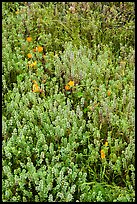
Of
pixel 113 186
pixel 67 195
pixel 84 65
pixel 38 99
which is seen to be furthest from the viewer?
pixel 84 65

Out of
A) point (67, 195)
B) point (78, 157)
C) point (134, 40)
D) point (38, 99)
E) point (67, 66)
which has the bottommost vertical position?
point (67, 195)

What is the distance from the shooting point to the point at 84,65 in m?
4.07

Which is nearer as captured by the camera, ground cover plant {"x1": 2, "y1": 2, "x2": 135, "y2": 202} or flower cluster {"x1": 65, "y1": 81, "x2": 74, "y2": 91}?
ground cover plant {"x1": 2, "y1": 2, "x2": 135, "y2": 202}

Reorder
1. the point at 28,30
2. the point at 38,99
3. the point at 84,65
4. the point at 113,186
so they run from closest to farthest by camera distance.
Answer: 1. the point at 113,186
2. the point at 38,99
3. the point at 84,65
4. the point at 28,30

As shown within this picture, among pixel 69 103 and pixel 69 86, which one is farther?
pixel 69 86

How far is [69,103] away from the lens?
3613mm

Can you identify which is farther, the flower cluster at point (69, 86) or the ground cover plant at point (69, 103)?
the flower cluster at point (69, 86)

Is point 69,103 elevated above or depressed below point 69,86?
below

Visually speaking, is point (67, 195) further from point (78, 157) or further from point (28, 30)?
point (28, 30)

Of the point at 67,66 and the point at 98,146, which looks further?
the point at 67,66

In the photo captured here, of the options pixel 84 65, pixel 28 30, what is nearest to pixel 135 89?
pixel 84 65

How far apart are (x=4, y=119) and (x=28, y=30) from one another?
153 cm

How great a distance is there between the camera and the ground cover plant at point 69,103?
120 inches

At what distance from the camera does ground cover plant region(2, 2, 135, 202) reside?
3.06 meters
